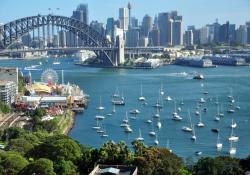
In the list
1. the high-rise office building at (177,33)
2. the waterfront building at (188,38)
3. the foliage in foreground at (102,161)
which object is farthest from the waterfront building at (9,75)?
the waterfront building at (188,38)

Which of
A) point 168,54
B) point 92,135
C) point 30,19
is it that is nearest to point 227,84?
point 92,135

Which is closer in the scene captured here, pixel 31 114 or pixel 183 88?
pixel 31 114

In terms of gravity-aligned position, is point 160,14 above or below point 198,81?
above

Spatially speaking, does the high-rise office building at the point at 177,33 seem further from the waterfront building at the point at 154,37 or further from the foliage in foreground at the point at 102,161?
the foliage in foreground at the point at 102,161

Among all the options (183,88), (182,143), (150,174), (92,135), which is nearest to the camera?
(150,174)

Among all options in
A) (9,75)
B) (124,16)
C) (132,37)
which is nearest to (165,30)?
(132,37)

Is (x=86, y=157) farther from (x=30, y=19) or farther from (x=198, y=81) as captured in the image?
(x=30, y=19)

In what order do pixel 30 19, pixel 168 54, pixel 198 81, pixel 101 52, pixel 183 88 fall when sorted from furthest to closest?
1. pixel 168 54
2. pixel 101 52
3. pixel 30 19
4. pixel 198 81
5. pixel 183 88
